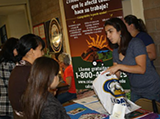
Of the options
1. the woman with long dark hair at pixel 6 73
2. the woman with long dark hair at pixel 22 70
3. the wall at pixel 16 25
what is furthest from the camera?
the wall at pixel 16 25

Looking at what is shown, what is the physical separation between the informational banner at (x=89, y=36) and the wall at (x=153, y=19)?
1.12 ft

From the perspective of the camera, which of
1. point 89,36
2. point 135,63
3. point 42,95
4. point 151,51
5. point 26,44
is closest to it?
point 42,95

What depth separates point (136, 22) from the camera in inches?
93.4

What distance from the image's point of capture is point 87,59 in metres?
3.17

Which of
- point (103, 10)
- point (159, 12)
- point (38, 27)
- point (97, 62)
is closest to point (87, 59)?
point (97, 62)

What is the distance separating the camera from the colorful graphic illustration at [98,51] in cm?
291

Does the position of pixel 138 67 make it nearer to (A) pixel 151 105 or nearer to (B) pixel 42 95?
(A) pixel 151 105

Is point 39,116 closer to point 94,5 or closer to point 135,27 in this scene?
point 135,27

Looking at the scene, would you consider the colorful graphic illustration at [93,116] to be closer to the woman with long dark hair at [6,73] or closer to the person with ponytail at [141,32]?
the woman with long dark hair at [6,73]

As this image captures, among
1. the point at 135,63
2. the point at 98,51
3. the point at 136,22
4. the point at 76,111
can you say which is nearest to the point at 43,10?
the point at 98,51

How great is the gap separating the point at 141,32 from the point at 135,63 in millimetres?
652

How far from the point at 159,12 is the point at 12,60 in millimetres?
1741

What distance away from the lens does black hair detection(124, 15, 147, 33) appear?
2358 mm

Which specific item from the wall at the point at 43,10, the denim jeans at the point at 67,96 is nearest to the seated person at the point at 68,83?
the denim jeans at the point at 67,96
